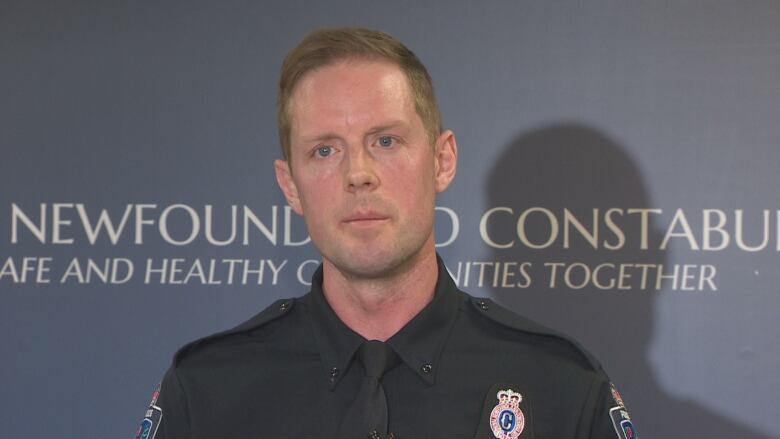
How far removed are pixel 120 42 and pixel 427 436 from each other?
1464 mm

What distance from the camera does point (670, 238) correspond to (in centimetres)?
240

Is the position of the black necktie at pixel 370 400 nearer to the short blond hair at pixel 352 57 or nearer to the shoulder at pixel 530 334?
the shoulder at pixel 530 334

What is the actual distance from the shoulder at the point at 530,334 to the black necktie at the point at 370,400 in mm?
168

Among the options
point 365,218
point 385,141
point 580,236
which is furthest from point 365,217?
point 580,236

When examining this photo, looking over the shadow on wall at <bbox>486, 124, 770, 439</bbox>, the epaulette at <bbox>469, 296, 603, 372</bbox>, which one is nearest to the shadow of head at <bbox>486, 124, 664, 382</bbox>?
the shadow on wall at <bbox>486, 124, 770, 439</bbox>

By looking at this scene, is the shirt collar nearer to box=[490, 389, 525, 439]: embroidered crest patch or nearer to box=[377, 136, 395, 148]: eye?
box=[490, 389, 525, 439]: embroidered crest patch

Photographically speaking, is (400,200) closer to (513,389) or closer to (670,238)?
(513,389)

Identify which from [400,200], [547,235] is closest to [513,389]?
[400,200]

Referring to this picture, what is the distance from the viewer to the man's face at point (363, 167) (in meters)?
1.46

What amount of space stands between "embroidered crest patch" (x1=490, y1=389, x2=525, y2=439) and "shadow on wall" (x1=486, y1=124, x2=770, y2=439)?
37.3 inches

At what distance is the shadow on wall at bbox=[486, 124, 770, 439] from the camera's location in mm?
2416

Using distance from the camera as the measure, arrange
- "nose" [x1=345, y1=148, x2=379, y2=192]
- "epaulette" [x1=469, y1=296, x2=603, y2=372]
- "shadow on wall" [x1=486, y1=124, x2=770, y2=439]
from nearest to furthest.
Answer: "nose" [x1=345, y1=148, x2=379, y2=192] → "epaulette" [x1=469, y1=296, x2=603, y2=372] → "shadow on wall" [x1=486, y1=124, x2=770, y2=439]

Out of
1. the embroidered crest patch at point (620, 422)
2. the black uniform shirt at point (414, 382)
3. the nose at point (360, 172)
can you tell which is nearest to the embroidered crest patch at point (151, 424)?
the black uniform shirt at point (414, 382)

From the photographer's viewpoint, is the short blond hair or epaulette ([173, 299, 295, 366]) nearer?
the short blond hair
